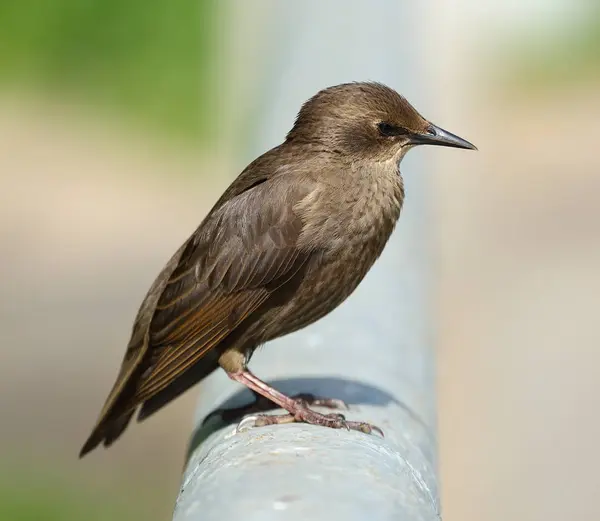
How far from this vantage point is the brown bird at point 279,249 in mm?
4441

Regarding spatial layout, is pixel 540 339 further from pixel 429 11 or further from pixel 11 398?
pixel 11 398

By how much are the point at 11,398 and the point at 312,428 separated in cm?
503

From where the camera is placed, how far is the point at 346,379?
371cm

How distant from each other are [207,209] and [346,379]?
5.68 metres

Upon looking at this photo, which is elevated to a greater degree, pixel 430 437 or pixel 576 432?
pixel 430 437

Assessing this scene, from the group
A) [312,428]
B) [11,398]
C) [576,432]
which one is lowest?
[11,398]

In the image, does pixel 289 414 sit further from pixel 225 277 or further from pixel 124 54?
pixel 124 54

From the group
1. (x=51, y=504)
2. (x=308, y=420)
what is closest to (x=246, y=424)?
(x=308, y=420)

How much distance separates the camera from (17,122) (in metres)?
9.95

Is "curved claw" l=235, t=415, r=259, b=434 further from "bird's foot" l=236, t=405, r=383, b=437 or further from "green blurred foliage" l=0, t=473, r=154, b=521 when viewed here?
"green blurred foliage" l=0, t=473, r=154, b=521

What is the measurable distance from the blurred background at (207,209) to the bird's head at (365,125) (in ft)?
2.07

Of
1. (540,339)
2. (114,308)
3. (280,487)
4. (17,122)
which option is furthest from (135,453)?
(280,487)

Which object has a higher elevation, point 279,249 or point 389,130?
point 389,130

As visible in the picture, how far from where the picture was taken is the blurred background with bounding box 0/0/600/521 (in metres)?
6.48
